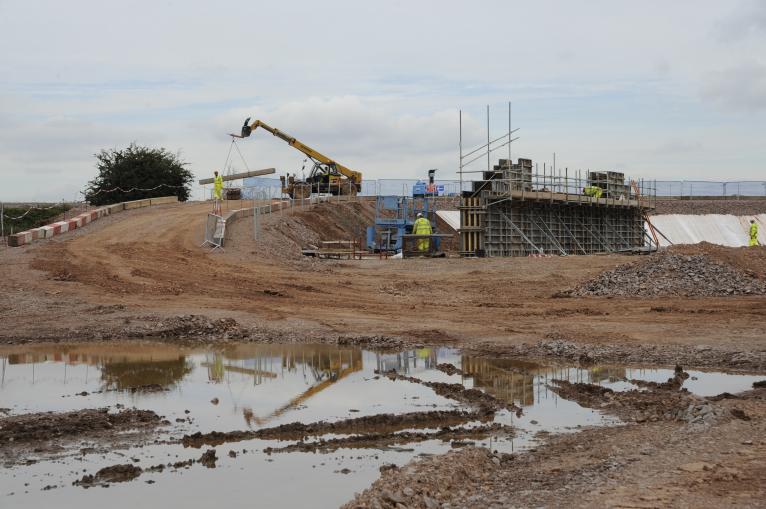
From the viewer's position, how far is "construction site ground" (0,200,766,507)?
870 cm

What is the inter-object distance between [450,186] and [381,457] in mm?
56111

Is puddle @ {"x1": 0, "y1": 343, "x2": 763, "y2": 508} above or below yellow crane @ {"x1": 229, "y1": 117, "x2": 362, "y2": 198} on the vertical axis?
below

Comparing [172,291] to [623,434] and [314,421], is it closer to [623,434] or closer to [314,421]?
[314,421]

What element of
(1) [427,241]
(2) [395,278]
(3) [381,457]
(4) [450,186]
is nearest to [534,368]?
(3) [381,457]

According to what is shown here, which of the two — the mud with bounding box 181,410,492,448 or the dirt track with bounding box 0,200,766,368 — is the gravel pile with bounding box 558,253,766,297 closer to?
the dirt track with bounding box 0,200,766,368

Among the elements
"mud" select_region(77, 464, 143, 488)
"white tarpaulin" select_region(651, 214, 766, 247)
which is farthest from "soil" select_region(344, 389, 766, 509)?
"white tarpaulin" select_region(651, 214, 766, 247)

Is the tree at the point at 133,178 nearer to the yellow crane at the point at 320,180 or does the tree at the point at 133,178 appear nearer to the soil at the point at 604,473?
the yellow crane at the point at 320,180

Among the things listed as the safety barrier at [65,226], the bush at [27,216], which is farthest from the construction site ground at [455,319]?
the bush at [27,216]

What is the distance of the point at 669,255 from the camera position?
27.3m

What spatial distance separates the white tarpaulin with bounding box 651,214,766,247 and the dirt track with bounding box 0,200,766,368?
91.3ft

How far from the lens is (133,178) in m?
53.5

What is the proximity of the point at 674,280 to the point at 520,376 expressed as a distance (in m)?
11.9

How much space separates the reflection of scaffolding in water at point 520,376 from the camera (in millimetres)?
13766

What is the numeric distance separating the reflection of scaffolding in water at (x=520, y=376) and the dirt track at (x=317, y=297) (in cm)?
190
